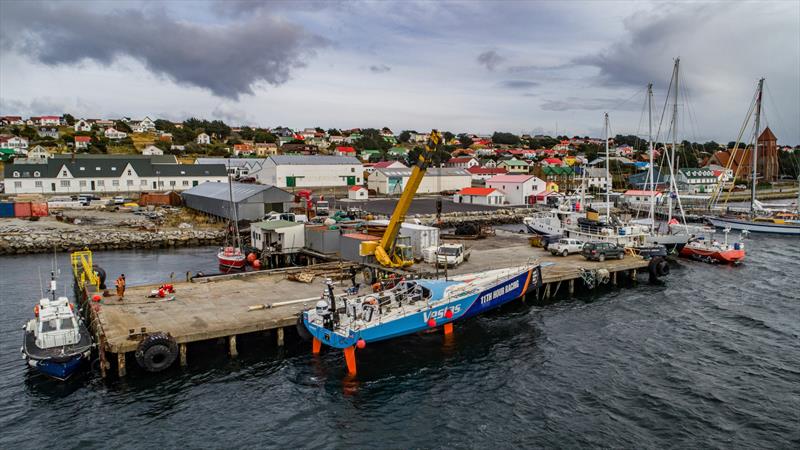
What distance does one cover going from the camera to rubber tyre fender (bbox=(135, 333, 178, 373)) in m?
20.9

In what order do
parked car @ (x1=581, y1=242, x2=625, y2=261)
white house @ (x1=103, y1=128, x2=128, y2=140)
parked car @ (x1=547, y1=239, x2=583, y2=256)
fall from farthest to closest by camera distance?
white house @ (x1=103, y1=128, x2=128, y2=140), parked car @ (x1=547, y1=239, x2=583, y2=256), parked car @ (x1=581, y1=242, x2=625, y2=261)

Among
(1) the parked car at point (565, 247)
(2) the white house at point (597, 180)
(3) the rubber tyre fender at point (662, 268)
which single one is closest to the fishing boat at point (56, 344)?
(1) the parked car at point (565, 247)

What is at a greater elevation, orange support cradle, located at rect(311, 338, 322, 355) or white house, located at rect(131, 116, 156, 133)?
white house, located at rect(131, 116, 156, 133)

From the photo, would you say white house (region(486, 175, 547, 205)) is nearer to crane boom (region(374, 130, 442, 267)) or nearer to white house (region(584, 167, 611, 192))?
white house (region(584, 167, 611, 192))

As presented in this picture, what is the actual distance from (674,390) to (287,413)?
573 inches

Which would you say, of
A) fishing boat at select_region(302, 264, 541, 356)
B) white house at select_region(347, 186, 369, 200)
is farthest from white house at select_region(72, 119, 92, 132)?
fishing boat at select_region(302, 264, 541, 356)

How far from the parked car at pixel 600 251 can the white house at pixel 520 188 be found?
146 feet

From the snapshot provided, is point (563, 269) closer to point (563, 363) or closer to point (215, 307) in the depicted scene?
point (563, 363)

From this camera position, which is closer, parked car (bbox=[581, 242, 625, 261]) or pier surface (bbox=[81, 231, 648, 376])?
pier surface (bbox=[81, 231, 648, 376])

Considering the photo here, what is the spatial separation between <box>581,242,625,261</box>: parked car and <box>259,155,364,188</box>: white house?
63699 mm

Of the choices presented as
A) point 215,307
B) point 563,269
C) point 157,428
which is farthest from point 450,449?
point 563,269

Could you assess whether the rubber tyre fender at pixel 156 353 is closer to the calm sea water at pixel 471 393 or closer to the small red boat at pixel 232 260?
the calm sea water at pixel 471 393

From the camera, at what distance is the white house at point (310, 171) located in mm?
94375

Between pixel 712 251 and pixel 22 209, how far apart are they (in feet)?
232
